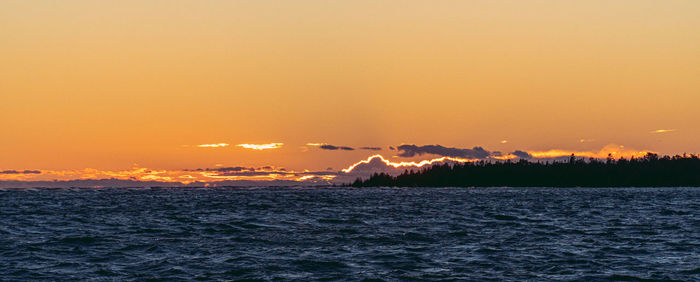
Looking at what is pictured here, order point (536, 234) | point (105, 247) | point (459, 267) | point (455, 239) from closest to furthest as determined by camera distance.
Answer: point (459, 267) → point (105, 247) → point (455, 239) → point (536, 234)

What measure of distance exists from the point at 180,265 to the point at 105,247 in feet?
34.8

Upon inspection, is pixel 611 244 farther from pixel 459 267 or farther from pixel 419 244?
pixel 459 267

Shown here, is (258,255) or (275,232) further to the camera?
(275,232)

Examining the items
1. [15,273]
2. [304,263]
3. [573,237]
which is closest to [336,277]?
[304,263]

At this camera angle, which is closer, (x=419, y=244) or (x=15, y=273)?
(x=15, y=273)

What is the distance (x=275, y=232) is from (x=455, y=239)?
14.6 m

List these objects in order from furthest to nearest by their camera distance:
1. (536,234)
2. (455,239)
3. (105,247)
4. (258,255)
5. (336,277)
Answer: (536,234)
(455,239)
(105,247)
(258,255)
(336,277)

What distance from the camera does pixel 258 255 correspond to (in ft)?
138

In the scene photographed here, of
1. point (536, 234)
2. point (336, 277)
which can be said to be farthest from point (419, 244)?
point (336, 277)

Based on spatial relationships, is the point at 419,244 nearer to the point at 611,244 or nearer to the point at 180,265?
the point at 611,244

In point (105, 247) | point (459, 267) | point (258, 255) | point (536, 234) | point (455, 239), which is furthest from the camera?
point (536, 234)

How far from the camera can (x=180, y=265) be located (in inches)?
1489

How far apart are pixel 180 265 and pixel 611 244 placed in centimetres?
2621

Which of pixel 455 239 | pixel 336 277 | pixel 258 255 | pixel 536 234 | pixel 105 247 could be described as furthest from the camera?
pixel 536 234
